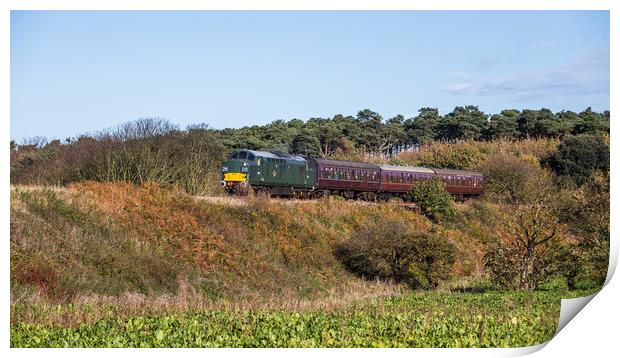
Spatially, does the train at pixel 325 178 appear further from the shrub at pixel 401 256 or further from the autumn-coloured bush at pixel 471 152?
the shrub at pixel 401 256

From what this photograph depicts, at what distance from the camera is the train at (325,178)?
35500mm

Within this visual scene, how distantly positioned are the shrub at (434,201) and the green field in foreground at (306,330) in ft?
82.7

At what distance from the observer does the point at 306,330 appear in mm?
14828

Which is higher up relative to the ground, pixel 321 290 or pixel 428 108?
pixel 428 108

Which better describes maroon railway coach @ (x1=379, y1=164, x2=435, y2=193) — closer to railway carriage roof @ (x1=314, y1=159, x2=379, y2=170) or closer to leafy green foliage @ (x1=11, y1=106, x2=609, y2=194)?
railway carriage roof @ (x1=314, y1=159, x2=379, y2=170)

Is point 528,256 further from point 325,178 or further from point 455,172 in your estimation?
point 455,172

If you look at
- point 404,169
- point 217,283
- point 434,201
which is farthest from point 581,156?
point 217,283

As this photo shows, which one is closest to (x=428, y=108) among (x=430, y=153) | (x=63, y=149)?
(x=430, y=153)

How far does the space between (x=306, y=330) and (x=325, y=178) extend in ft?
83.6

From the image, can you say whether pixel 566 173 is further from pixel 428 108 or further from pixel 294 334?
pixel 294 334

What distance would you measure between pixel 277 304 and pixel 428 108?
47669 mm

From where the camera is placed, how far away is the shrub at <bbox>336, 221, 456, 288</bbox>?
28.9 metres

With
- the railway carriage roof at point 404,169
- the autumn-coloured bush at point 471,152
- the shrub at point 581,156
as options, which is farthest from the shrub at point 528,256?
the autumn-coloured bush at point 471,152

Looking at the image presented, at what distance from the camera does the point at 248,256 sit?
27281 mm
